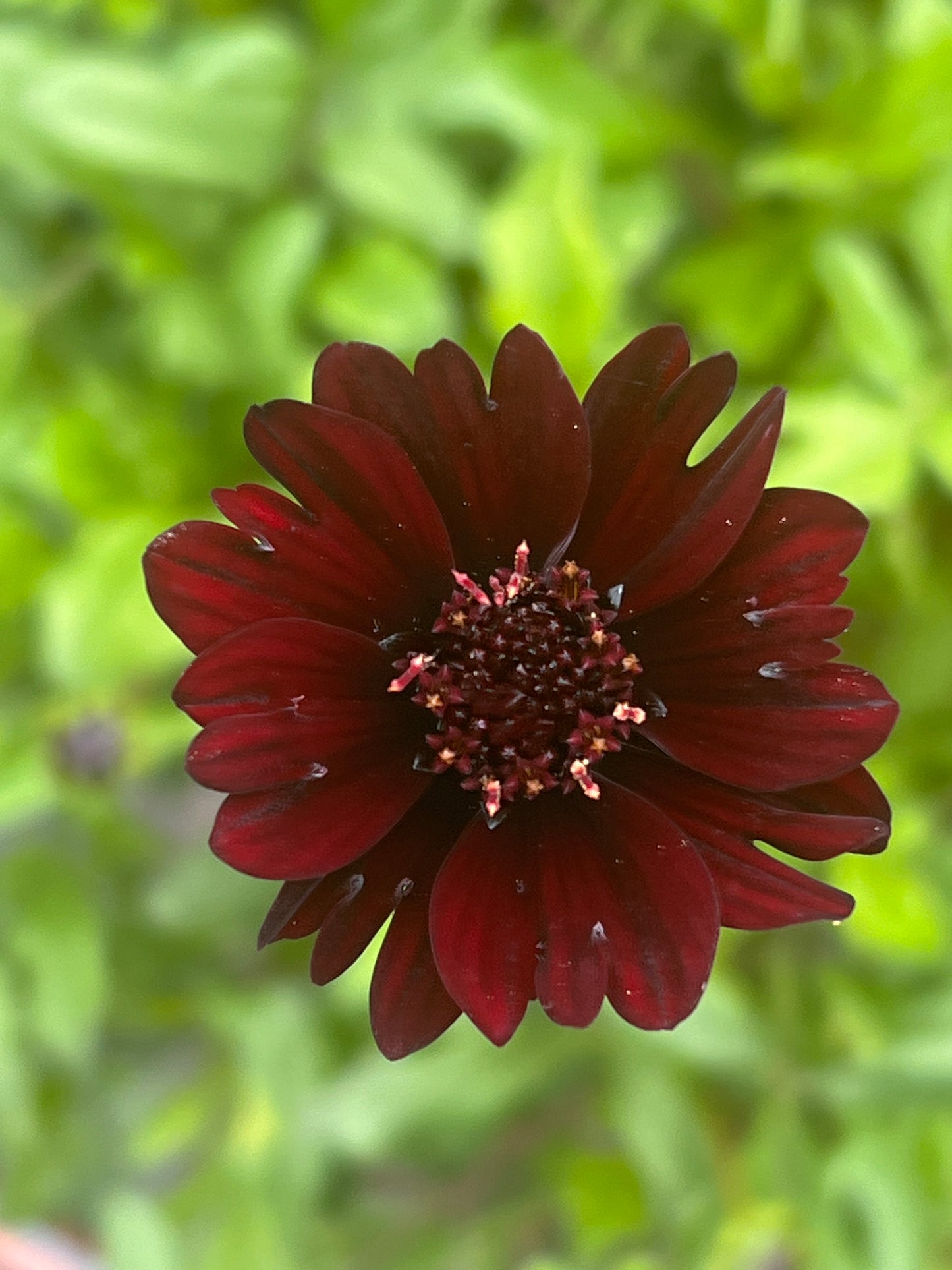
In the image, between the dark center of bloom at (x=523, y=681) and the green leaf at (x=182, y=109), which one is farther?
the green leaf at (x=182, y=109)

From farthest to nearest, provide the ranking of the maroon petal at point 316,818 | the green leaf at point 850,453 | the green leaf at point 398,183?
the green leaf at point 398,183, the green leaf at point 850,453, the maroon petal at point 316,818

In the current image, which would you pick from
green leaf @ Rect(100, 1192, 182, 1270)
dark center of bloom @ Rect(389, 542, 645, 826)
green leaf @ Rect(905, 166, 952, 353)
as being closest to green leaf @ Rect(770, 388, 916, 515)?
green leaf @ Rect(905, 166, 952, 353)

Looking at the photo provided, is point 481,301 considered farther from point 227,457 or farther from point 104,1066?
point 104,1066

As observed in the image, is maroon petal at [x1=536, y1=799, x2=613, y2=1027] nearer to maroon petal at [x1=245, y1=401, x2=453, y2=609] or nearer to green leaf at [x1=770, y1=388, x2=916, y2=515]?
maroon petal at [x1=245, y1=401, x2=453, y2=609]

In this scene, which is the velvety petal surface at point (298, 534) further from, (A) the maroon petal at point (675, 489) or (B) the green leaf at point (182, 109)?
(B) the green leaf at point (182, 109)

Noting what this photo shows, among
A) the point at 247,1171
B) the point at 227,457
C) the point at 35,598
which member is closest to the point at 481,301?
the point at 227,457

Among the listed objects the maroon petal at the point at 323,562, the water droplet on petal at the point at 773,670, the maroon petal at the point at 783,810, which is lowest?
the maroon petal at the point at 783,810

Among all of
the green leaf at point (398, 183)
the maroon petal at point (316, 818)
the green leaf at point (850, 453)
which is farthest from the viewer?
the green leaf at point (398, 183)

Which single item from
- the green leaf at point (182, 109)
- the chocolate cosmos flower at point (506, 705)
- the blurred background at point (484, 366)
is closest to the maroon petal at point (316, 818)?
the chocolate cosmos flower at point (506, 705)
